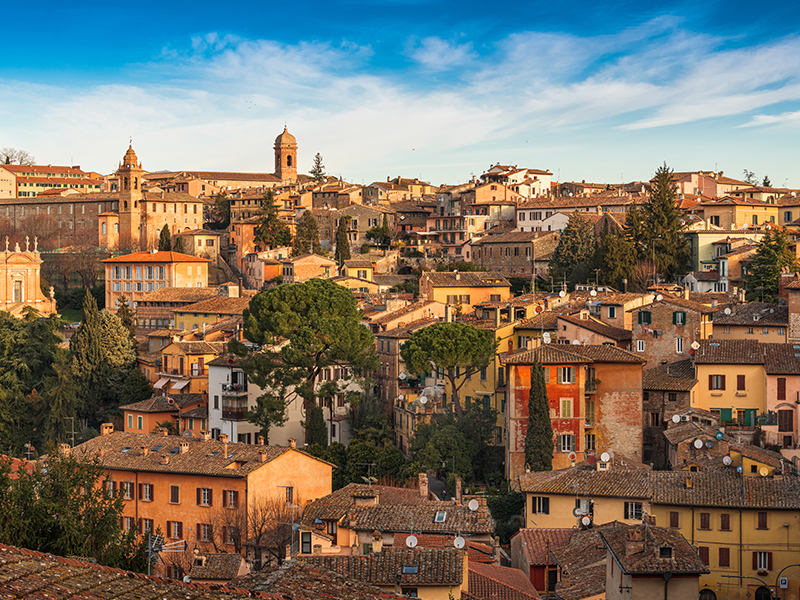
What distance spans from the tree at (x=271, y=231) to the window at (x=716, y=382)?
2026 inches

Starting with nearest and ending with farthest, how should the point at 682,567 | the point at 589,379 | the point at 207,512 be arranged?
the point at 682,567
the point at 207,512
the point at 589,379

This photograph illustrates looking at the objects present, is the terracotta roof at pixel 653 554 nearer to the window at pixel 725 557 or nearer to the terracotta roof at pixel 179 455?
the window at pixel 725 557

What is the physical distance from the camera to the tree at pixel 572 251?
62.8 m

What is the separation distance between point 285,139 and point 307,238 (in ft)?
158

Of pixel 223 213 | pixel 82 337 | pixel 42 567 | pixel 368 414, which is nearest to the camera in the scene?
pixel 42 567

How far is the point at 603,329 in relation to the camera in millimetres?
42531

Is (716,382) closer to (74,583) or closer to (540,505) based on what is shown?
(540,505)

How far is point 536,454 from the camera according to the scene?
Answer: 35.5 metres

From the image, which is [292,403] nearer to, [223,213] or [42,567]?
[42,567]

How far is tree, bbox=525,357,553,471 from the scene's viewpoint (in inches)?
1398

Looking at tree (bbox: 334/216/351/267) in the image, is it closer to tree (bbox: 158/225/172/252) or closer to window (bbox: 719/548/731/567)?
tree (bbox: 158/225/172/252)

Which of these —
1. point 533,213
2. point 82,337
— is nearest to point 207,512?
point 82,337

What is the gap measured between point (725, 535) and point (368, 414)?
17.8 metres

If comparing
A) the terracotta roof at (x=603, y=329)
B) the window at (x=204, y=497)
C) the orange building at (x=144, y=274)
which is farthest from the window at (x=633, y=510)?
the orange building at (x=144, y=274)
